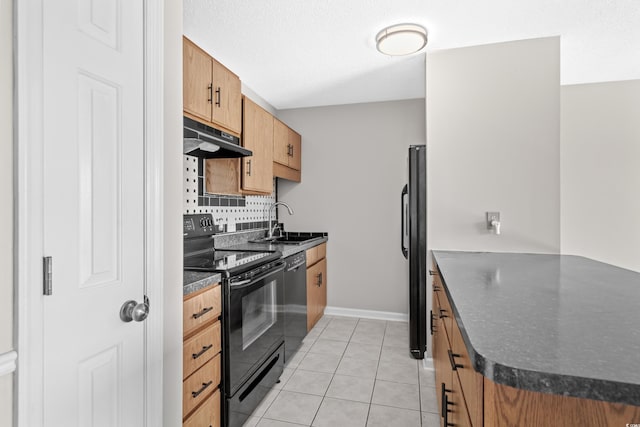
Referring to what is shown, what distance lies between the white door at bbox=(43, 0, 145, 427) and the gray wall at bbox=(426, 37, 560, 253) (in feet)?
6.75

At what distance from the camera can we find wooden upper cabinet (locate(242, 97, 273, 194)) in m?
2.72

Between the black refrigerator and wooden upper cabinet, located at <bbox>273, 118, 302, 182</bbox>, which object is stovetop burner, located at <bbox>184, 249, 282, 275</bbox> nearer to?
the black refrigerator

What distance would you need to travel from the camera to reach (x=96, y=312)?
936 millimetres

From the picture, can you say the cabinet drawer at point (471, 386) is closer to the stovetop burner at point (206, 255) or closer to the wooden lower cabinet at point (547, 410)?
the wooden lower cabinet at point (547, 410)

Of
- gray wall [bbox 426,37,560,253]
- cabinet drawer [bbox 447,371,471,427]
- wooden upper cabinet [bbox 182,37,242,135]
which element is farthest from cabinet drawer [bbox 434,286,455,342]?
wooden upper cabinet [bbox 182,37,242,135]

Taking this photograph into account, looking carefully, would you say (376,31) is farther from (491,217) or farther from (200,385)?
(200,385)

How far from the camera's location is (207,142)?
1.96m

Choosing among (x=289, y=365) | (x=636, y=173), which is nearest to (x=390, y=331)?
(x=289, y=365)

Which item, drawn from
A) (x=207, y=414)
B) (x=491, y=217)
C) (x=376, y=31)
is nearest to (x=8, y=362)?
(x=207, y=414)

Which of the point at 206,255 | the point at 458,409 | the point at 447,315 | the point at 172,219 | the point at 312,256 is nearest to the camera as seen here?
the point at 458,409

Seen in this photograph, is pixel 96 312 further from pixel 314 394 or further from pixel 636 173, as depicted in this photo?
pixel 636 173

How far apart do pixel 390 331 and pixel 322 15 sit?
111 inches

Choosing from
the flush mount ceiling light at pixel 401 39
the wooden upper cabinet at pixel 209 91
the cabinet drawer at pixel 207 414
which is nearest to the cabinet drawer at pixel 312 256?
the wooden upper cabinet at pixel 209 91

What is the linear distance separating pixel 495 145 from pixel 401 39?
1.00 meters
